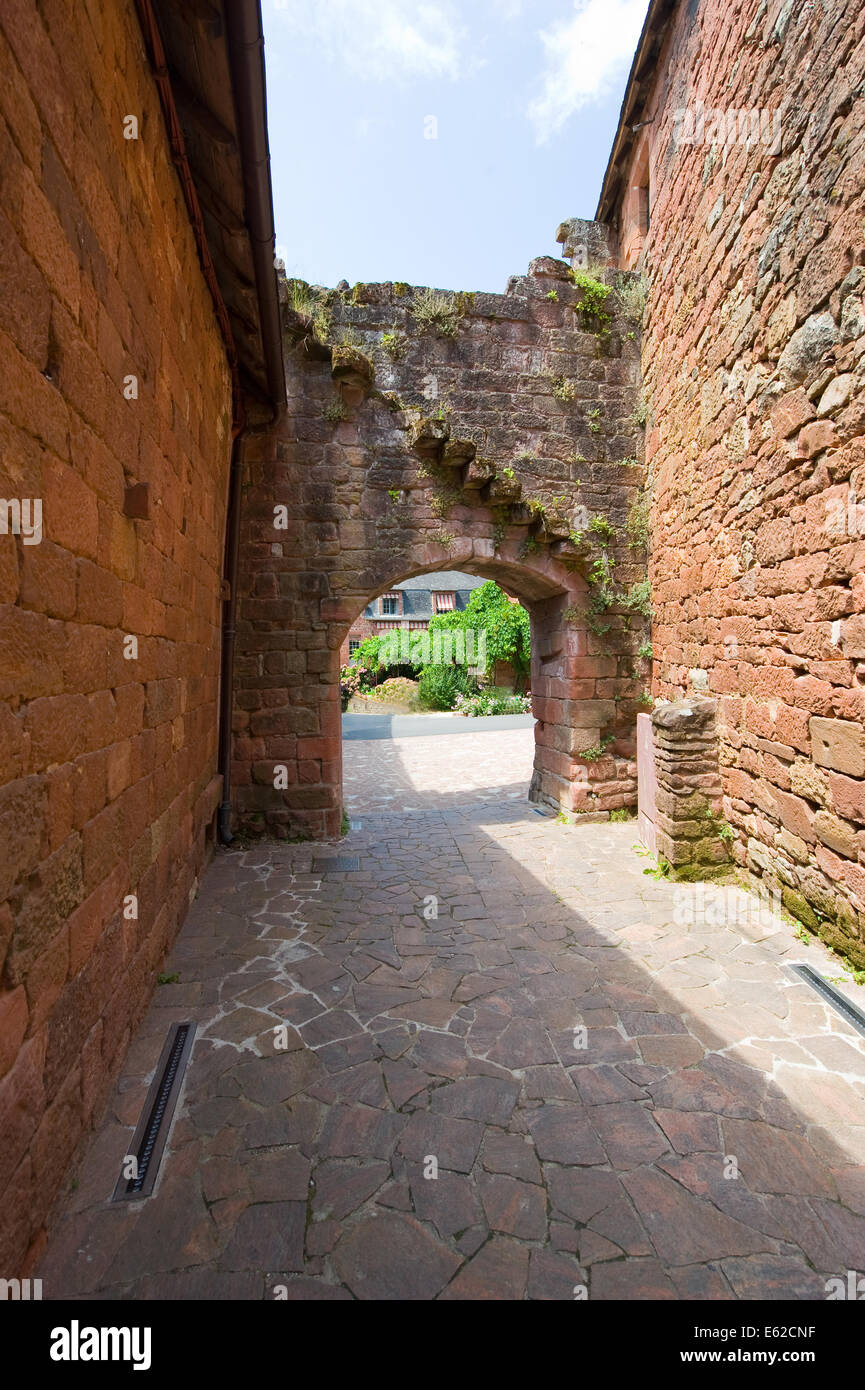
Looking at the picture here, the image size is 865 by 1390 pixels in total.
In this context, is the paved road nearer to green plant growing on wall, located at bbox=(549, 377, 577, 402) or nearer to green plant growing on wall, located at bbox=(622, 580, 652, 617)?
green plant growing on wall, located at bbox=(622, 580, 652, 617)

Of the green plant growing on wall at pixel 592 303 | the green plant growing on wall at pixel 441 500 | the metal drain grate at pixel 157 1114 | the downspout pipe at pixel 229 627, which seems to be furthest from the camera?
the green plant growing on wall at pixel 592 303

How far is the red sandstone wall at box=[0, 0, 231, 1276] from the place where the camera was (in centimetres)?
155

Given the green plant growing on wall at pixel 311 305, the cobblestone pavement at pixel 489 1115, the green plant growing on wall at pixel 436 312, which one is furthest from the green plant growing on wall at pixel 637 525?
the cobblestone pavement at pixel 489 1115

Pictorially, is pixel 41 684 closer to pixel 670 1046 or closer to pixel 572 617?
pixel 670 1046

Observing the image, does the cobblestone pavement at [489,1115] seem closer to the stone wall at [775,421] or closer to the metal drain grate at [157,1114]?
the metal drain grate at [157,1114]

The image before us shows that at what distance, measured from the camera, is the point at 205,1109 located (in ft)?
7.52

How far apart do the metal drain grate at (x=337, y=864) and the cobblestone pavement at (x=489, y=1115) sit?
804 mm

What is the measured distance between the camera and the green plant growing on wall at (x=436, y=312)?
20.0 feet

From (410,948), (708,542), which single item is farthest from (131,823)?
(708,542)

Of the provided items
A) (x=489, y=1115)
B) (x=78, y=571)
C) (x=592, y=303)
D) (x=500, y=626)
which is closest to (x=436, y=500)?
(x=592, y=303)

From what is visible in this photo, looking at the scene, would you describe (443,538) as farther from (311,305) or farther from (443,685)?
(443,685)

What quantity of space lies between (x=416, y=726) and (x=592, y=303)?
11.1m

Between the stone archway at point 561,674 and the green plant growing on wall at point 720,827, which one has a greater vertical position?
the stone archway at point 561,674

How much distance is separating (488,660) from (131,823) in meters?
20.3
